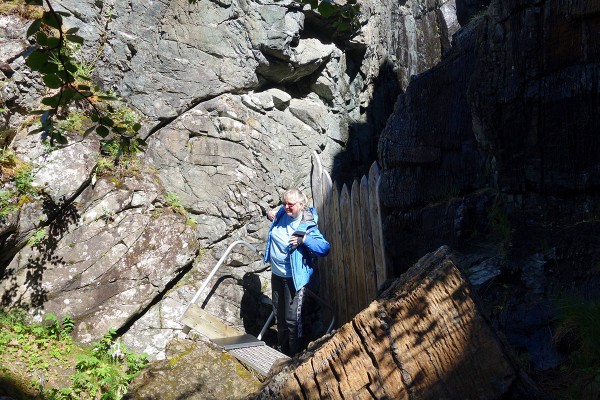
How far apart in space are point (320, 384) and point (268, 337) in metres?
5.42

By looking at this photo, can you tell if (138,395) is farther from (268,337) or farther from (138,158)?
(138,158)

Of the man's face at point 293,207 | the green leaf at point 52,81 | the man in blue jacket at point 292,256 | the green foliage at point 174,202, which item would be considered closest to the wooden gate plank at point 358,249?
the man in blue jacket at point 292,256

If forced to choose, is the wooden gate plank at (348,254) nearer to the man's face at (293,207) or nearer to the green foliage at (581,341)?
the man's face at (293,207)

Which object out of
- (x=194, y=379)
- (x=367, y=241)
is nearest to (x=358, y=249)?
(x=367, y=241)

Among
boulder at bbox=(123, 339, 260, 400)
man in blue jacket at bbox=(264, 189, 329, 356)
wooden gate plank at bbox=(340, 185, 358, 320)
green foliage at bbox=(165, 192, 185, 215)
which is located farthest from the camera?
green foliage at bbox=(165, 192, 185, 215)

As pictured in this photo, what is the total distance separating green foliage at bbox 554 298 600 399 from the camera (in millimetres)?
3000

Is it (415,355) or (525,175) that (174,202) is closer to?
(525,175)

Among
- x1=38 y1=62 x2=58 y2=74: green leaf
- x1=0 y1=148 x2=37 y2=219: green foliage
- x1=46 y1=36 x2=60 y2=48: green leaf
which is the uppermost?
x1=46 y1=36 x2=60 y2=48: green leaf

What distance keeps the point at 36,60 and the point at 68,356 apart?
499cm

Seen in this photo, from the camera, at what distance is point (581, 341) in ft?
11.3

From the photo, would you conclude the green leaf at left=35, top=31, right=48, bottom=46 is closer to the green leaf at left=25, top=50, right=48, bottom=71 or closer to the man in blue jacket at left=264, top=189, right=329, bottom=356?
the green leaf at left=25, top=50, right=48, bottom=71

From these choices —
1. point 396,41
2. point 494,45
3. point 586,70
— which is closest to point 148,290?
point 494,45

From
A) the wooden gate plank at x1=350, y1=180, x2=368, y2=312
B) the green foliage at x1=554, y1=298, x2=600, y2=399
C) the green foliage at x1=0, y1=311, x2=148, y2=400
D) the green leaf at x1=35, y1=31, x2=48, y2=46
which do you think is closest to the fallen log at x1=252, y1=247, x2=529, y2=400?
the green foliage at x1=554, y1=298, x2=600, y2=399

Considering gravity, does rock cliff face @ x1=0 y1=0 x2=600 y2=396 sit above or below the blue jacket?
above
